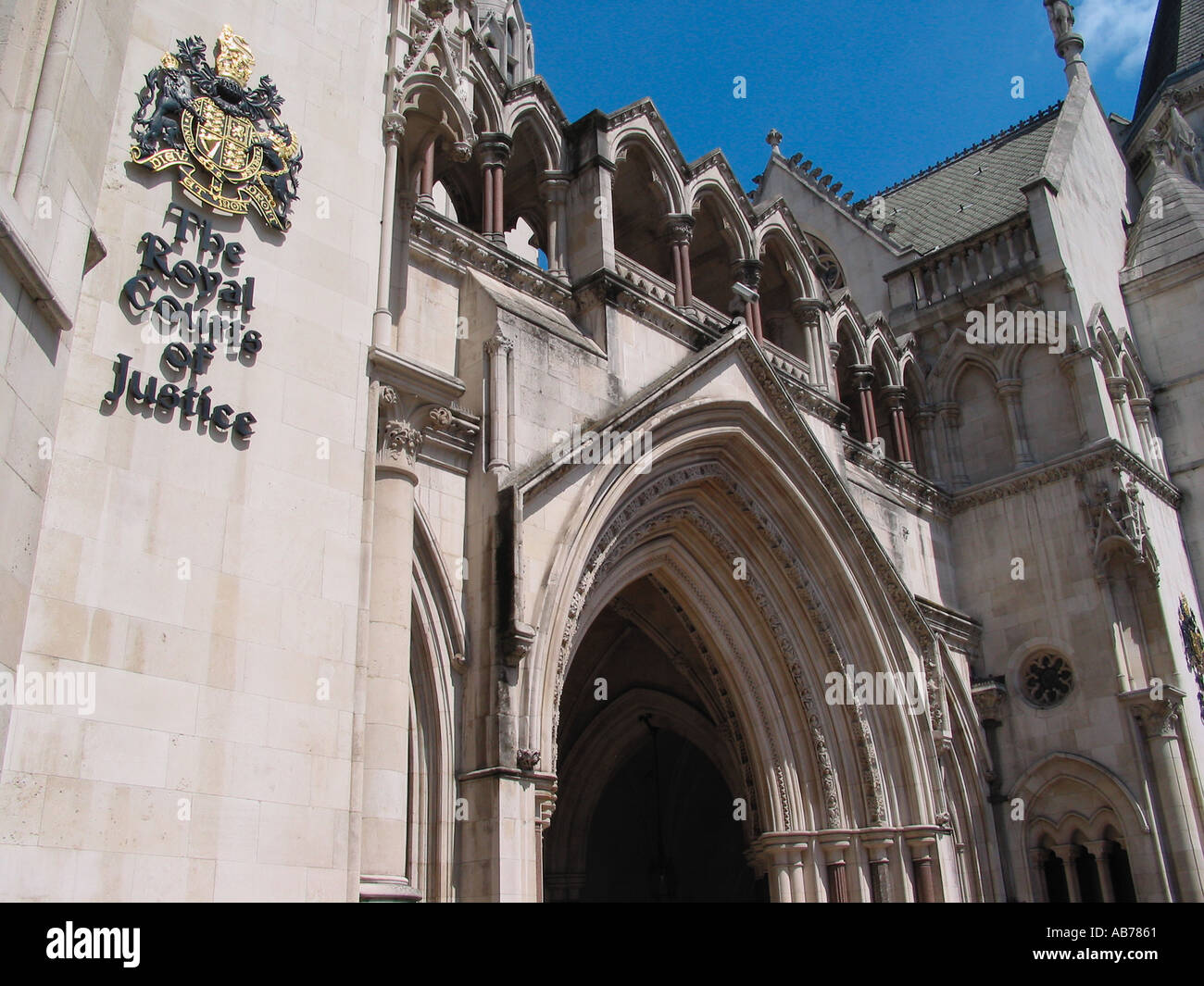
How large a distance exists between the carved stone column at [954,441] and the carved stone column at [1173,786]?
539 cm

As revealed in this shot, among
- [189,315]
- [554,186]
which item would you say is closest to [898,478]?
[554,186]

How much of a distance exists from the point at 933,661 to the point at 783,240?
7.65 m

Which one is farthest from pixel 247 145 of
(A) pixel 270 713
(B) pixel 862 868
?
(B) pixel 862 868

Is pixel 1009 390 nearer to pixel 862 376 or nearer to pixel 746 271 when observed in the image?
pixel 862 376

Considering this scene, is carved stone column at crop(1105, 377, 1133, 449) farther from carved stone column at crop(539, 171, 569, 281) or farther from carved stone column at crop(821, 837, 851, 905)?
carved stone column at crop(539, 171, 569, 281)

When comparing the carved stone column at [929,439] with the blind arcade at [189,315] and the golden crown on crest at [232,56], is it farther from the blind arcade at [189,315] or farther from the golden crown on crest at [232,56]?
the blind arcade at [189,315]

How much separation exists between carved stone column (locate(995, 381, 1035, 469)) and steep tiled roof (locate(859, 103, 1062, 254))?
358 cm

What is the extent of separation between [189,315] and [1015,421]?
54.6 feet

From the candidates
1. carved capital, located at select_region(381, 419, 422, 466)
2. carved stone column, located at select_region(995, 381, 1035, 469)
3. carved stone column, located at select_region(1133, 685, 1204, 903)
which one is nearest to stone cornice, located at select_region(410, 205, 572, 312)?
carved capital, located at select_region(381, 419, 422, 466)

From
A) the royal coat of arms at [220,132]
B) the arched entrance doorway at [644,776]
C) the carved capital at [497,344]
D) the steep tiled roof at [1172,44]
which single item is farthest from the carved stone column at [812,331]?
the steep tiled roof at [1172,44]

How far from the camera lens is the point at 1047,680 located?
19.4m

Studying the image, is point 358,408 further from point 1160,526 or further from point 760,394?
point 1160,526

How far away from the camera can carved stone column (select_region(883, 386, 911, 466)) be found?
21328mm

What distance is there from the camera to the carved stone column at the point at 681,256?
679 inches
